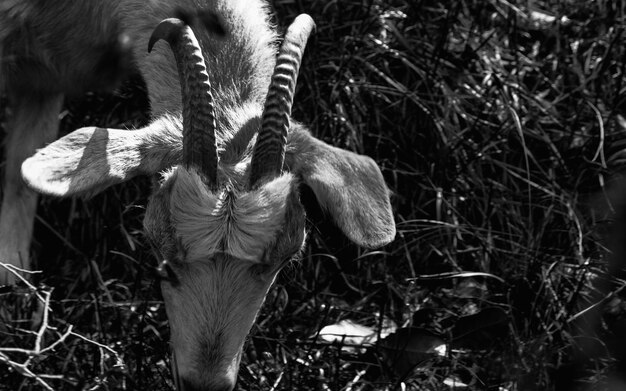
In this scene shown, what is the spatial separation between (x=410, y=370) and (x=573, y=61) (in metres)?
2.96

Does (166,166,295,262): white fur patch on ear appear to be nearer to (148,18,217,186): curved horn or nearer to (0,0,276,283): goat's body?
(148,18,217,186): curved horn

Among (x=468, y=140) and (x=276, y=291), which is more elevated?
(x=468, y=140)

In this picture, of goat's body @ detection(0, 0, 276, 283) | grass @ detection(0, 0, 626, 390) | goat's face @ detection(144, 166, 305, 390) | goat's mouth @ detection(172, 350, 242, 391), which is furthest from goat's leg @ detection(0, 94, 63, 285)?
goat's mouth @ detection(172, 350, 242, 391)

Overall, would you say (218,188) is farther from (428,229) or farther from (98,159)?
(428,229)

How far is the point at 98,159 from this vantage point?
4.56 m

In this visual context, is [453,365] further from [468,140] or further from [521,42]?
[521,42]

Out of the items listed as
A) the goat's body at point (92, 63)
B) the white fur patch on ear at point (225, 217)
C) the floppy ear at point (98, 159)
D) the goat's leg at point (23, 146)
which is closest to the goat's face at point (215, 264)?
the white fur patch on ear at point (225, 217)

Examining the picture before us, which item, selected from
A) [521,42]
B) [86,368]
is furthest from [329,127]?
[86,368]

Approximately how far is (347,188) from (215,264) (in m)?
0.76

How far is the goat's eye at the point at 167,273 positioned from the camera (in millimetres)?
4406

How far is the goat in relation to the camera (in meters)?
4.33

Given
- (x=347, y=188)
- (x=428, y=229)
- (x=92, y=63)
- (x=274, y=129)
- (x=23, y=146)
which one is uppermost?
(x=274, y=129)

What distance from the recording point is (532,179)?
21.6 ft

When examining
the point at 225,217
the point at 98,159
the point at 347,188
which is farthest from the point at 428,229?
the point at 98,159
